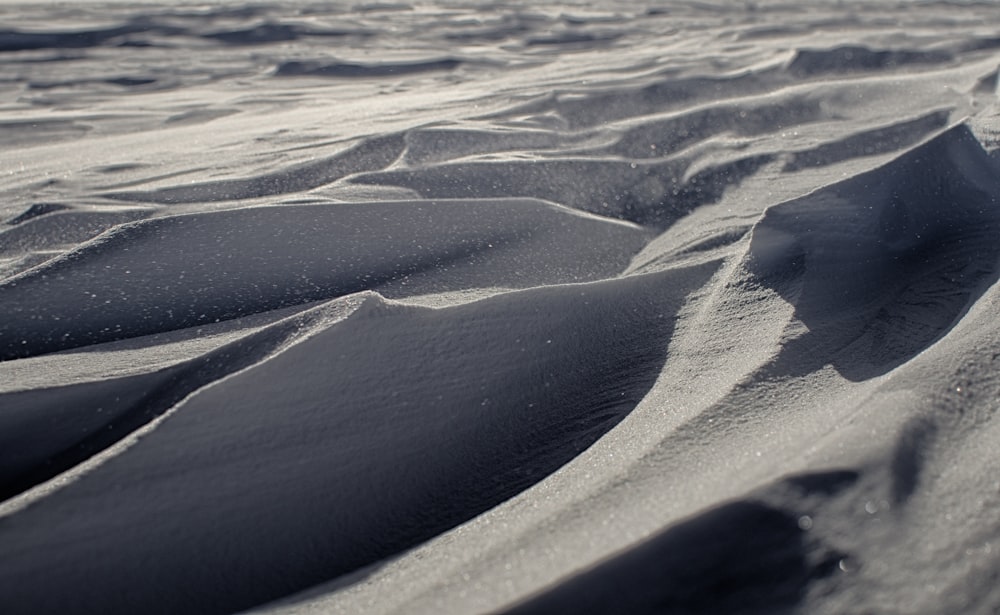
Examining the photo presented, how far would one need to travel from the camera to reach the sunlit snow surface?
66 cm

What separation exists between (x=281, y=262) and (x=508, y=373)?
0.47 meters

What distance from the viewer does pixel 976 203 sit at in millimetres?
1322

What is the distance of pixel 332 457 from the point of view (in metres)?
0.87

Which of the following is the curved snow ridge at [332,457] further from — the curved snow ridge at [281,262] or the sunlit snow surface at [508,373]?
the curved snow ridge at [281,262]

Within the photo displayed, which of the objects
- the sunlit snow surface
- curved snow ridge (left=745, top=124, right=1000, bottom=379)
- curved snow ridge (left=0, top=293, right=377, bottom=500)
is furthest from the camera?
curved snow ridge (left=745, top=124, right=1000, bottom=379)

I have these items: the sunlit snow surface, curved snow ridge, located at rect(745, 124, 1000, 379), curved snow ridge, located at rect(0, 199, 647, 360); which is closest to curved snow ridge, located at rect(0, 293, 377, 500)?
the sunlit snow surface

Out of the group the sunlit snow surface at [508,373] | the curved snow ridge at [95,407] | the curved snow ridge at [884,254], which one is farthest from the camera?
the curved snow ridge at [884,254]

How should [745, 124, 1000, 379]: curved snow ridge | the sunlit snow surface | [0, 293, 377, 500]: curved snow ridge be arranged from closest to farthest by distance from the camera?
the sunlit snow surface < [0, 293, 377, 500]: curved snow ridge < [745, 124, 1000, 379]: curved snow ridge

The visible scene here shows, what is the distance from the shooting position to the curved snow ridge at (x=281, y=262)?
109cm

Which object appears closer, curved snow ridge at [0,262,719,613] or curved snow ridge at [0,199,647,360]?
curved snow ridge at [0,262,719,613]

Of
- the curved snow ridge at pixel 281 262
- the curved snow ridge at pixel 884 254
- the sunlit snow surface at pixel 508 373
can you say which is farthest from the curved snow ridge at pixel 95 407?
the curved snow ridge at pixel 884 254

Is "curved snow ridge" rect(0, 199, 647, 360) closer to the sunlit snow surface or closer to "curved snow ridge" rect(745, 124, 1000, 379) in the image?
the sunlit snow surface

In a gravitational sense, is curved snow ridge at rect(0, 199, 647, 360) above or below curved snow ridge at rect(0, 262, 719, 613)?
Result: above

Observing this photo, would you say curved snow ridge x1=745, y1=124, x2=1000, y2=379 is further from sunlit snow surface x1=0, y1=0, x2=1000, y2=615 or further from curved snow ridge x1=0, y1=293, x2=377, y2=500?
curved snow ridge x1=0, y1=293, x2=377, y2=500
